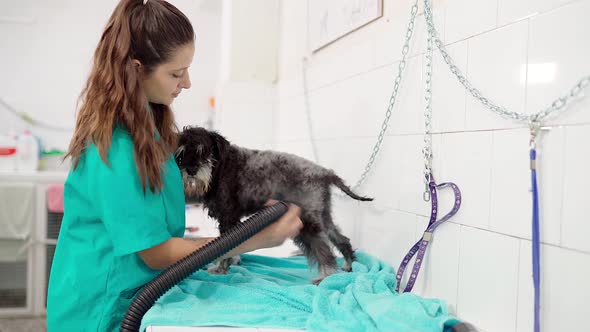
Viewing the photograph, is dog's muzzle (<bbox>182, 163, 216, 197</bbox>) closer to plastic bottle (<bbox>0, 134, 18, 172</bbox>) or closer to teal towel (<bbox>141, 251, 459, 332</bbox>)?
teal towel (<bbox>141, 251, 459, 332</bbox>)

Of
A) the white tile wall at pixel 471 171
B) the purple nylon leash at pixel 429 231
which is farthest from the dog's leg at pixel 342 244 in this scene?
the white tile wall at pixel 471 171

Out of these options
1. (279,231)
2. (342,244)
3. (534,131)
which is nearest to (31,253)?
(342,244)

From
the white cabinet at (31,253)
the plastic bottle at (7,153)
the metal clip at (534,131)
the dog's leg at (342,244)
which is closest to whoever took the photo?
the metal clip at (534,131)

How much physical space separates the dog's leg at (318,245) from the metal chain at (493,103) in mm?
608

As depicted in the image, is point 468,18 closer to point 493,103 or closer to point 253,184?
point 493,103

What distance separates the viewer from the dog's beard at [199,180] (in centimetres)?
150

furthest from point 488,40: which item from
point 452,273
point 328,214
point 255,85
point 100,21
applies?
point 100,21

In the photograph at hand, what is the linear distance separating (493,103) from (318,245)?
0.67 m

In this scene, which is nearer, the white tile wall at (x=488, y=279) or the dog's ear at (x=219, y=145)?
the white tile wall at (x=488, y=279)

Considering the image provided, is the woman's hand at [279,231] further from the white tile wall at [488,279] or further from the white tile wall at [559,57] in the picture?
the white tile wall at [559,57]

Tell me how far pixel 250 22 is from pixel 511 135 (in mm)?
2408

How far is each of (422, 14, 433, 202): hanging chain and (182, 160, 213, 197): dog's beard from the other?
26.3 inches

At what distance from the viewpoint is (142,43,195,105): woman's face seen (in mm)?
1239

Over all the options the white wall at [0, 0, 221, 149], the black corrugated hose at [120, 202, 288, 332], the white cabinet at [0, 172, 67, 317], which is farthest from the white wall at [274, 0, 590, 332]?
the white wall at [0, 0, 221, 149]
